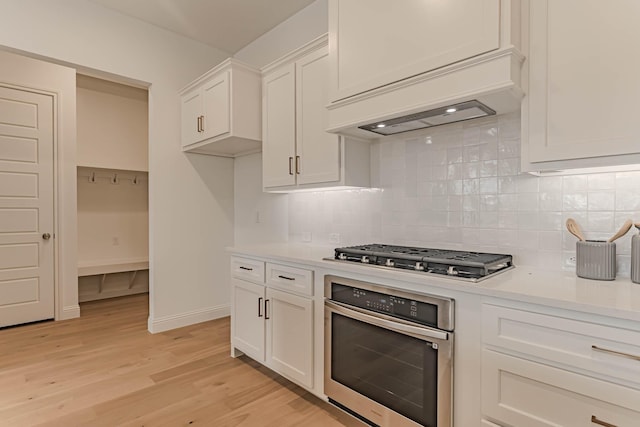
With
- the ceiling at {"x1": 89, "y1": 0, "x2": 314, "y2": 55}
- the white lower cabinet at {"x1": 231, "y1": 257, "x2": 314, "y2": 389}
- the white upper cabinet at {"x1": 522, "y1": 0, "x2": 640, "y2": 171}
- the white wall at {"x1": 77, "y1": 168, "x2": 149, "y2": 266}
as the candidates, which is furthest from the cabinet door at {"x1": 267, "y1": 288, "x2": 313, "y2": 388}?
the white wall at {"x1": 77, "y1": 168, "x2": 149, "y2": 266}

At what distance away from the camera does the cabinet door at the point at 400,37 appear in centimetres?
152

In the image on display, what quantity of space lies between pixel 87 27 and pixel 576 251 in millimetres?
3950

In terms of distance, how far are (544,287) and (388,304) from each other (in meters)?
0.66

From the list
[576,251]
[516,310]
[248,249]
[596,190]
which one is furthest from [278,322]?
[596,190]

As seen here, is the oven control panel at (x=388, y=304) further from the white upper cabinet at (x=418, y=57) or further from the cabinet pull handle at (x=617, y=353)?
the white upper cabinet at (x=418, y=57)

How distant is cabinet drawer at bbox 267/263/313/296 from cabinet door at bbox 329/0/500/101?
1.11 meters

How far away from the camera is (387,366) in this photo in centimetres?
171

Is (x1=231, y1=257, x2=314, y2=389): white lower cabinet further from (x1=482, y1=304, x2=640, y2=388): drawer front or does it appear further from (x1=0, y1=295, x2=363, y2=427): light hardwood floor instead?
(x1=482, y1=304, x2=640, y2=388): drawer front

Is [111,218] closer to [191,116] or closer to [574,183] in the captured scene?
[191,116]

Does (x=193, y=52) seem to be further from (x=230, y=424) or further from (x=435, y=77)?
(x=230, y=424)

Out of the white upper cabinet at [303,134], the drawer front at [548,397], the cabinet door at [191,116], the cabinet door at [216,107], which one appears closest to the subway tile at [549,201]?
the drawer front at [548,397]

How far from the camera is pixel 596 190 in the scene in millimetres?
1606

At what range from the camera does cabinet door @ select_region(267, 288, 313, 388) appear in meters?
2.12

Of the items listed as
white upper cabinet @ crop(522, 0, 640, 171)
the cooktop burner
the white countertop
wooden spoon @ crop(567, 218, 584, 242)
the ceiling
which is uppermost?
the ceiling
